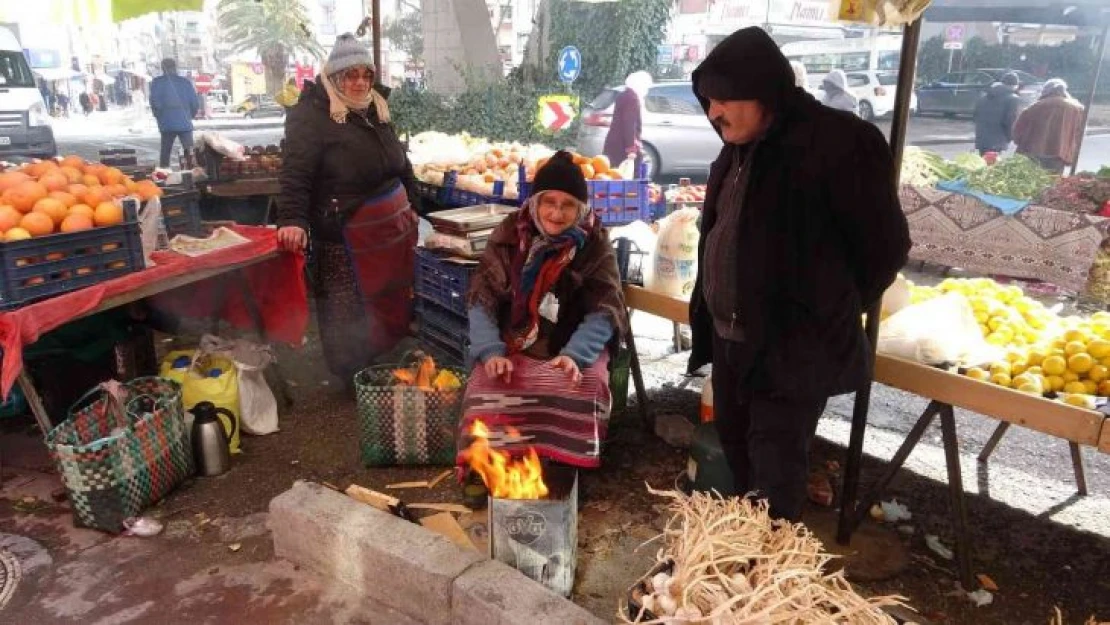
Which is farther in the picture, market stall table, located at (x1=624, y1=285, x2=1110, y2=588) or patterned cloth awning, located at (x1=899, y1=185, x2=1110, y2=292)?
patterned cloth awning, located at (x1=899, y1=185, x2=1110, y2=292)

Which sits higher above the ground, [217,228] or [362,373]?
[217,228]

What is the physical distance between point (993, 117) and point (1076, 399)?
33.5 feet

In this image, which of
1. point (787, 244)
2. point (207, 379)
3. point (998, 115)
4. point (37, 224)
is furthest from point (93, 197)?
point (998, 115)

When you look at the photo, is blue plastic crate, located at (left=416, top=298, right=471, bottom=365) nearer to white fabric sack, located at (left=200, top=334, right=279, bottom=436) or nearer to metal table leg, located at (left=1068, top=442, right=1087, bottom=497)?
white fabric sack, located at (left=200, top=334, right=279, bottom=436)

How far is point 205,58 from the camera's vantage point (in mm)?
50500

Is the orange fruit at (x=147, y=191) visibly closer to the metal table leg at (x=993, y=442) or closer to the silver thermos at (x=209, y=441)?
the silver thermos at (x=209, y=441)

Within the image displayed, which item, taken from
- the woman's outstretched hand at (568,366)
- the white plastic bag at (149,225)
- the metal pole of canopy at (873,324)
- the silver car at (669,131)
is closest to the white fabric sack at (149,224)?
the white plastic bag at (149,225)

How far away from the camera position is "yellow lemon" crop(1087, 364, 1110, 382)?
295 centimetres

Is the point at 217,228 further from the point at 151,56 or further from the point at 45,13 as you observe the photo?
the point at 151,56

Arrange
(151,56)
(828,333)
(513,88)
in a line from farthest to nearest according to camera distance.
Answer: (151,56) < (513,88) < (828,333)

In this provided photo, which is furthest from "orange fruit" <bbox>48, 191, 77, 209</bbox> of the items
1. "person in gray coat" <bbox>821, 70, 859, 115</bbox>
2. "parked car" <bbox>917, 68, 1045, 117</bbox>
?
"parked car" <bbox>917, 68, 1045, 117</bbox>

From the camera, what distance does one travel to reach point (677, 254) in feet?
13.2

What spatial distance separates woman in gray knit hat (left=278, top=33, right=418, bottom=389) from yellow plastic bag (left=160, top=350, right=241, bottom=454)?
0.68 metres

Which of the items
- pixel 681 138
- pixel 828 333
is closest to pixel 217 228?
pixel 828 333
